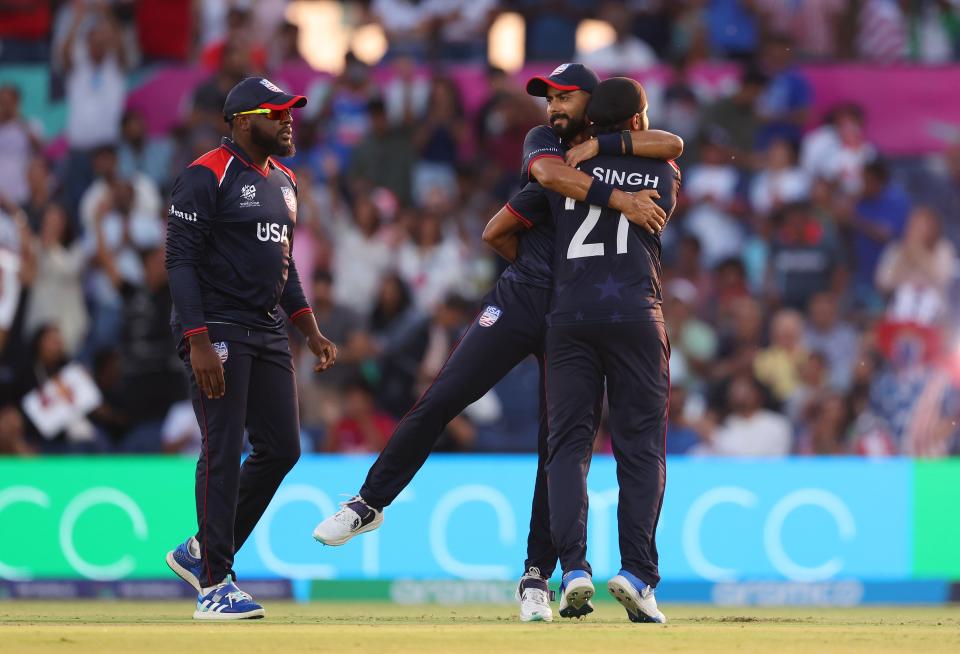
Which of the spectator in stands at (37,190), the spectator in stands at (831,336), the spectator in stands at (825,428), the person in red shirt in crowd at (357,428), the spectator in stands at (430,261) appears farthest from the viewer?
the spectator in stands at (37,190)

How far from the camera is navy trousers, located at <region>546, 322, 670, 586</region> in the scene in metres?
7.16

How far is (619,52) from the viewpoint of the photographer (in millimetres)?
15695

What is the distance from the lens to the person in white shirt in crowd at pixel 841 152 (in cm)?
1503

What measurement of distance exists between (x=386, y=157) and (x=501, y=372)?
25.0ft

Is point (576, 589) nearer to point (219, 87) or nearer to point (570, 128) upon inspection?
point (570, 128)

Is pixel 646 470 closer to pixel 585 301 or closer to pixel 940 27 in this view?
pixel 585 301

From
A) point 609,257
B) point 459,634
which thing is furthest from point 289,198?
point 459,634

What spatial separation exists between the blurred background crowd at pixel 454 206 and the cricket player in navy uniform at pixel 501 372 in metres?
4.73

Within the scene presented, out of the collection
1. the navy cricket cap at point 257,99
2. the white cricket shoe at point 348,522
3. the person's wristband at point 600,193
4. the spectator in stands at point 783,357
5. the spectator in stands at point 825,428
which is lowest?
the spectator in stands at point 825,428

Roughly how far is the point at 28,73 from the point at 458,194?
14.6 feet

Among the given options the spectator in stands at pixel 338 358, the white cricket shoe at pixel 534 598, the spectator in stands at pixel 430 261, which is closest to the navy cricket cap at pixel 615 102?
the white cricket shoe at pixel 534 598

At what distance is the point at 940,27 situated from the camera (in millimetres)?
16531

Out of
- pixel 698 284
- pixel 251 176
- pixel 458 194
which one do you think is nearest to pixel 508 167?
pixel 458 194

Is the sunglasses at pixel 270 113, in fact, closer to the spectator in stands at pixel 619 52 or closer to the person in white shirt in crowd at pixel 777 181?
the person in white shirt in crowd at pixel 777 181
